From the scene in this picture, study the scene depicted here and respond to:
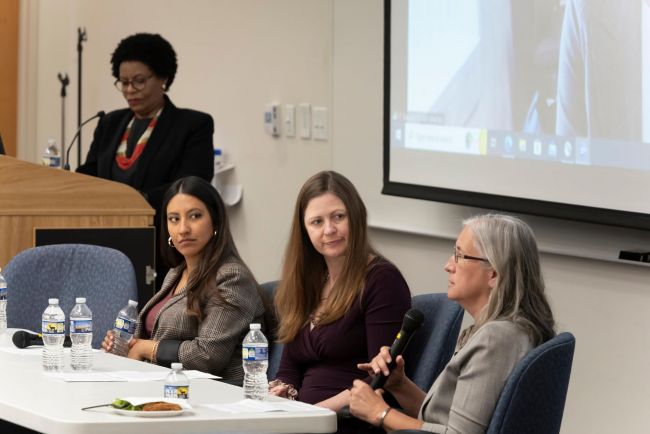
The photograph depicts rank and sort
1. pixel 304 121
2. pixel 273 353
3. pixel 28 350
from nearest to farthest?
pixel 28 350 → pixel 273 353 → pixel 304 121

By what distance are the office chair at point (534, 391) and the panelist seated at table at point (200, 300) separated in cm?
122

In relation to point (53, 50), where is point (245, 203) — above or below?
below

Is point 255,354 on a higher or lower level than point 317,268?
lower

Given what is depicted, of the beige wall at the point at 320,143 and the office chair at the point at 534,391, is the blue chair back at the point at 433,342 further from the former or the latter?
the beige wall at the point at 320,143

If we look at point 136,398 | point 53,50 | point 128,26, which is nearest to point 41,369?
point 136,398

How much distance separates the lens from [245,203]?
6.91 metres

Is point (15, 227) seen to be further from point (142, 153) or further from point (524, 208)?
point (524, 208)

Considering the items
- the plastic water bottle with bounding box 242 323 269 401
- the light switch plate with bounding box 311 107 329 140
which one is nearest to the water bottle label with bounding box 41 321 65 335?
the plastic water bottle with bounding box 242 323 269 401

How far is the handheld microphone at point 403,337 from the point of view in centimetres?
311

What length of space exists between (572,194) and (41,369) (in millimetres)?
2197

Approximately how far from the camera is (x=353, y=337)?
3.56 meters

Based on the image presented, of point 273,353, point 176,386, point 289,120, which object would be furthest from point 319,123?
point 176,386

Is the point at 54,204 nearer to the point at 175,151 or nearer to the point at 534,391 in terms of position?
the point at 175,151

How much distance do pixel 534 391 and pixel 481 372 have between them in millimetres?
139
